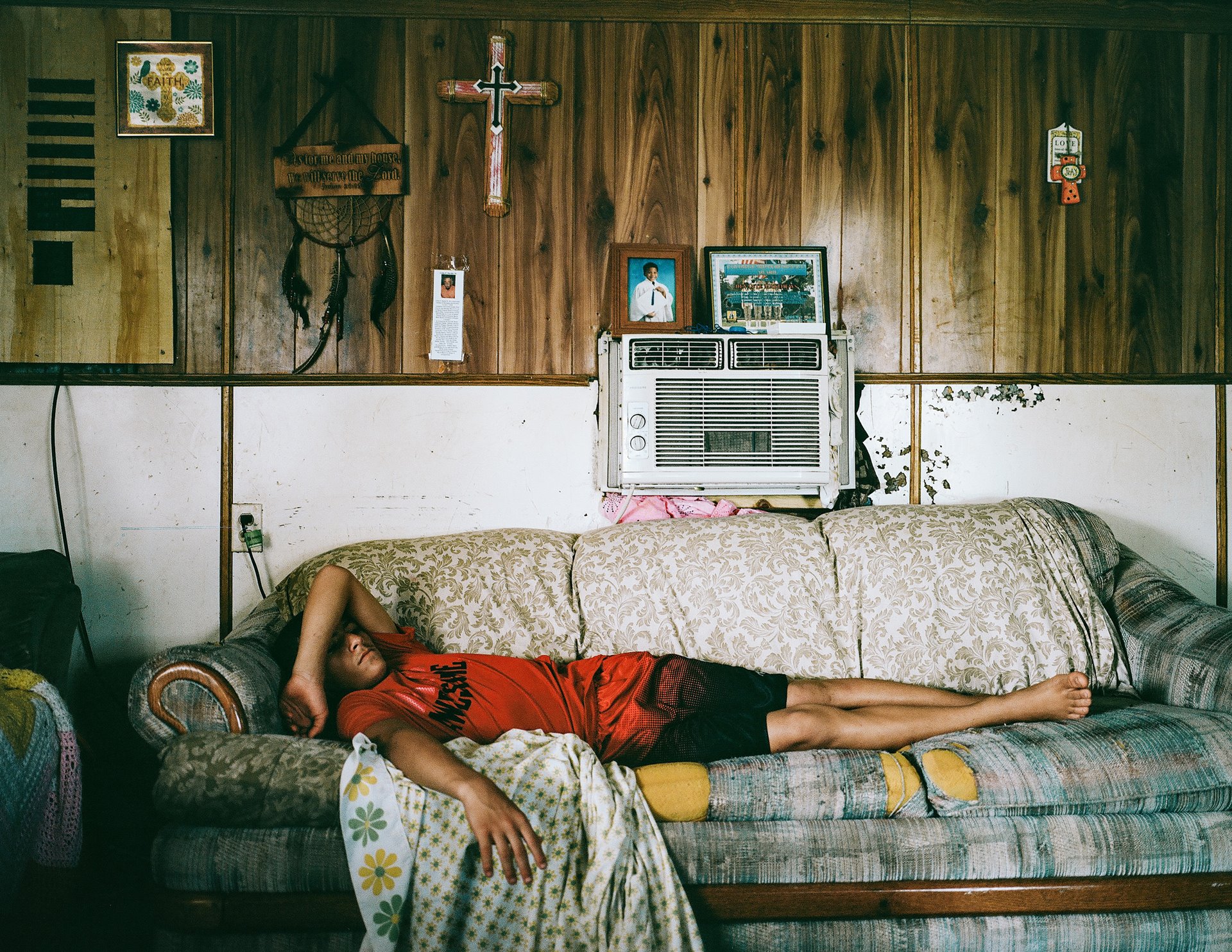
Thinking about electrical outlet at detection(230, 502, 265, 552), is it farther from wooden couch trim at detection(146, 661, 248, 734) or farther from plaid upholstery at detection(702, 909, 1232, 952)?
plaid upholstery at detection(702, 909, 1232, 952)

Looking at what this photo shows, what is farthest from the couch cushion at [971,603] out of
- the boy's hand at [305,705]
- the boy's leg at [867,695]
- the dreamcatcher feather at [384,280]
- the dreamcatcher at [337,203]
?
the dreamcatcher at [337,203]

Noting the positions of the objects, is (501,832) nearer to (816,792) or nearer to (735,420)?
(816,792)

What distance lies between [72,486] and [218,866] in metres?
1.57

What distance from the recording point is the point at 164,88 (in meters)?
2.23

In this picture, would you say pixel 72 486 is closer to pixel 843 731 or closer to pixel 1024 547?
→ pixel 843 731

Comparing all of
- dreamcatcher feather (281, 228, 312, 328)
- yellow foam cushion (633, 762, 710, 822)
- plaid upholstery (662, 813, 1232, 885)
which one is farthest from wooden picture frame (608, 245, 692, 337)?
plaid upholstery (662, 813, 1232, 885)

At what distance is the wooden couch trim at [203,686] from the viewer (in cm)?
137

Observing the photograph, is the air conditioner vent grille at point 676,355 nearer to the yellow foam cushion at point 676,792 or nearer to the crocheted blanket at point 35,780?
the yellow foam cushion at point 676,792

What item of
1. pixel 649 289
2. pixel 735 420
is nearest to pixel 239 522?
pixel 649 289

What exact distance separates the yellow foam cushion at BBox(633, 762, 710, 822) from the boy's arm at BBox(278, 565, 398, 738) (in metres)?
0.67

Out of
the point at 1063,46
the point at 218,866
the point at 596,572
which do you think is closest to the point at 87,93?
the point at 596,572

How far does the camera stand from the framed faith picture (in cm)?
225

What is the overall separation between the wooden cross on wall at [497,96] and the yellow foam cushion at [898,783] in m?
1.90

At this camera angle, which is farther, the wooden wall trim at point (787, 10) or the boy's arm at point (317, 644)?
the wooden wall trim at point (787, 10)
